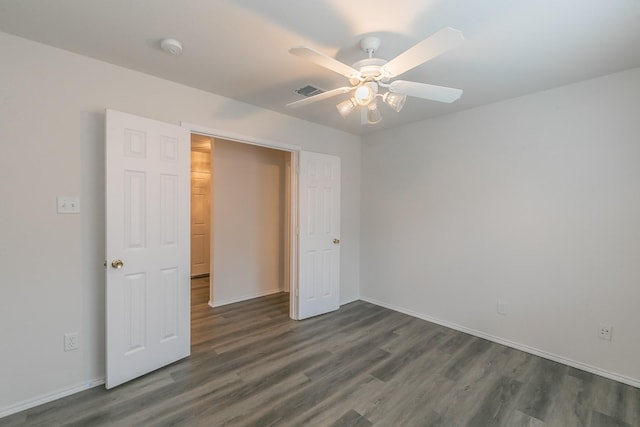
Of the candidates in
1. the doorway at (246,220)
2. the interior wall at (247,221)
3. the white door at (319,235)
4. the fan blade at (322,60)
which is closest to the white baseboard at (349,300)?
the white door at (319,235)

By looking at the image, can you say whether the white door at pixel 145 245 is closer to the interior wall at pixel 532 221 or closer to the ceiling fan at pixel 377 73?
the ceiling fan at pixel 377 73

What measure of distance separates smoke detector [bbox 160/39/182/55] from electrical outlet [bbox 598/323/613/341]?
13.0 ft

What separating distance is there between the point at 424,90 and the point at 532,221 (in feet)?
6.16

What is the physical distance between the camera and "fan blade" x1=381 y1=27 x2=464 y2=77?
49.6 inches

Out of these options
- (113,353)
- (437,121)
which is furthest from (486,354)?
(113,353)

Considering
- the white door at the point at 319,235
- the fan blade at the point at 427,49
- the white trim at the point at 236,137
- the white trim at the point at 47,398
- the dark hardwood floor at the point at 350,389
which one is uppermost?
the fan blade at the point at 427,49

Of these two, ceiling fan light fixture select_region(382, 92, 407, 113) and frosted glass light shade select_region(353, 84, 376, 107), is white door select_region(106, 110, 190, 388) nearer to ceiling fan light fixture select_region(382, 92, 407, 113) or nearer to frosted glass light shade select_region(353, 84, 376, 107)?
frosted glass light shade select_region(353, 84, 376, 107)

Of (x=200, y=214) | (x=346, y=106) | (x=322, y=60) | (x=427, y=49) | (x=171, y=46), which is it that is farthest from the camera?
(x=200, y=214)

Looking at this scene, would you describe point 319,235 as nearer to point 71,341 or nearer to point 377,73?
point 377,73

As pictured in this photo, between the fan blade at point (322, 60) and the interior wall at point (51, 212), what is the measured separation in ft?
5.47

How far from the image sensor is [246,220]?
4332 millimetres

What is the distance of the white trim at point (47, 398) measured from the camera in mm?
1873

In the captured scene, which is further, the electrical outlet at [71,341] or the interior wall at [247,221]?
the interior wall at [247,221]

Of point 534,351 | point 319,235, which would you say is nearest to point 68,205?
point 319,235
